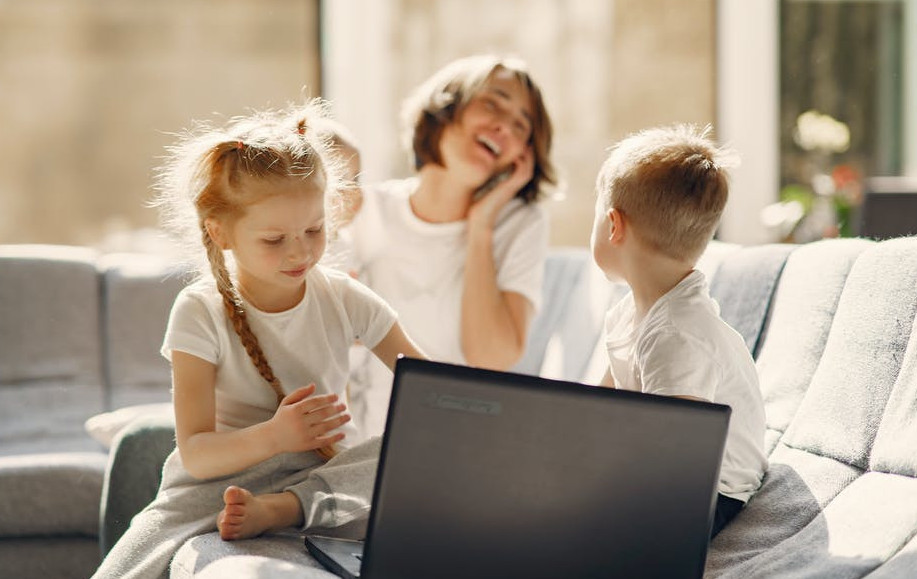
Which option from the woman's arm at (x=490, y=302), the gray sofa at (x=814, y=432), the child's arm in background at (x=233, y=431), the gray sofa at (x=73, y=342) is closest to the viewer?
the gray sofa at (x=814, y=432)

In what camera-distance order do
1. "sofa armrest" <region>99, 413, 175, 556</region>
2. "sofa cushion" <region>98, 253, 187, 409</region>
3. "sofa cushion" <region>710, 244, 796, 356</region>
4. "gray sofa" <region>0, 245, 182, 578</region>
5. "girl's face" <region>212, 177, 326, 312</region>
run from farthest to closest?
"sofa cushion" <region>98, 253, 187, 409</region> < "gray sofa" <region>0, 245, 182, 578</region> < "sofa armrest" <region>99, 413, 175, 556</region> < "sofa cushion" <region>710, 244, 796, 356</region> < "girl's face" <region>212, 177, 326, 312</region>

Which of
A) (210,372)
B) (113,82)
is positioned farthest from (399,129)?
(210,372)

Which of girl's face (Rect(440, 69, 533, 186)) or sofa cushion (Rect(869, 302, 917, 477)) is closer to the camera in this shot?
sofa cushion (Rect(869, 302, 917, 477))

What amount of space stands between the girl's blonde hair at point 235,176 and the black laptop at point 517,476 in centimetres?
51

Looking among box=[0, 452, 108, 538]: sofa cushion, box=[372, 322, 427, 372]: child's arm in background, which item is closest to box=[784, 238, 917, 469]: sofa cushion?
box=[372, 322, 427, 372]: child's arm in background

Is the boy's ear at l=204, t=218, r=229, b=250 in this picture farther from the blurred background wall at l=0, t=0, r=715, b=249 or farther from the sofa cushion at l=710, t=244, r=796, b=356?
the blurred background wall at l=0, t=0, r=715, b=249

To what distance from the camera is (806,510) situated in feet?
5.02

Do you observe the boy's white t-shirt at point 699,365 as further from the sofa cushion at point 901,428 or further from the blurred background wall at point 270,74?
the blurred background wall at point 270,74

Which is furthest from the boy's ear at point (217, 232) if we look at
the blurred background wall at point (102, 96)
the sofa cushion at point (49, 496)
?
the blurred background wall at point (102, 96)

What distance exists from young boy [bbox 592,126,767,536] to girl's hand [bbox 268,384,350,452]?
0.44 meters

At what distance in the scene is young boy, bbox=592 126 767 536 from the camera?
1.55 metres

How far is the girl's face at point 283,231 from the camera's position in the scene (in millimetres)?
1599

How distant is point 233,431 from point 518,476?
0.54 metres

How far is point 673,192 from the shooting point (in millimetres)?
1574
